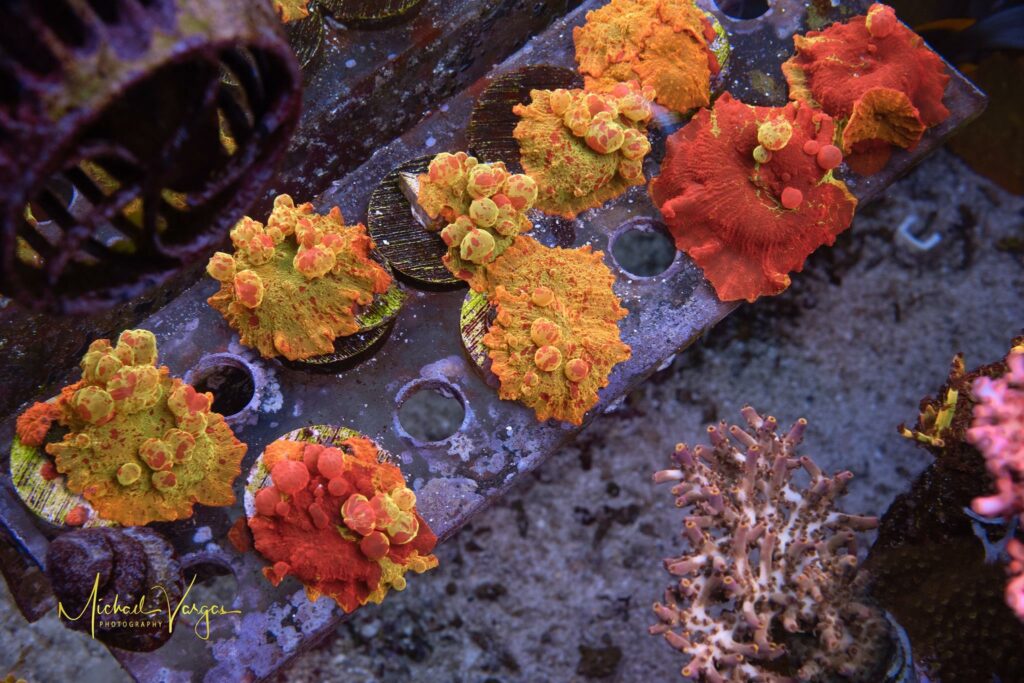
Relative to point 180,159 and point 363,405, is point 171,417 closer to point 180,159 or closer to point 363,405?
point 363,405

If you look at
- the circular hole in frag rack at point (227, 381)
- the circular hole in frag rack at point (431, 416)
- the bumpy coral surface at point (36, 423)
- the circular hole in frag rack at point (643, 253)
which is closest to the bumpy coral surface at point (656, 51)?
the circular hole in frag rack at point (643, 253)

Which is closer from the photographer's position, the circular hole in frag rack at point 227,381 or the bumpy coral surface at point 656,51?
the circular hole in frag rack at point 227,381

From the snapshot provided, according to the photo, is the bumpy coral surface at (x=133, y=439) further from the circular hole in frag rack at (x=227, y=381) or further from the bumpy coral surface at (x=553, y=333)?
the bumpy coral surface at (x=553, y=333)

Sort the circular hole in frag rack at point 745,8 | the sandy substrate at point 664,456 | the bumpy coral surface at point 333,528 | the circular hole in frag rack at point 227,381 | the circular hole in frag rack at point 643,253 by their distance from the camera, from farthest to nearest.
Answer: the circular hole in frag rack at point 643,253 → the circular hole in frag rack at point 745,8 → the sandy substrate at point 664,456 → the circular hole in frag rack at point 227,381 → the bumpy coral surface at point 333,528

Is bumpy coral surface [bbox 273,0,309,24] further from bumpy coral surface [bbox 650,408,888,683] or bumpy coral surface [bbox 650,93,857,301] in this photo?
bumpy coral surface [bbox 650,408,888,683]

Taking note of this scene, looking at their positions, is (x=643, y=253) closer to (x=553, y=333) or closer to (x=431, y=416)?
(x=431, y=416)

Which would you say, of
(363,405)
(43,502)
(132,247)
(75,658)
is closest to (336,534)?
(363,405)
